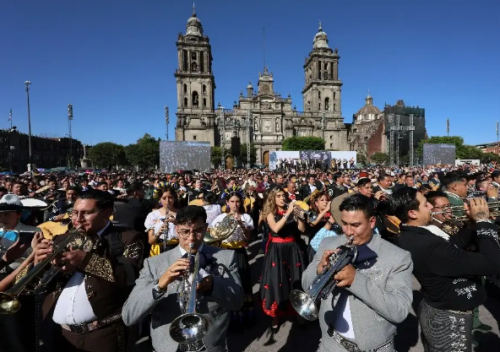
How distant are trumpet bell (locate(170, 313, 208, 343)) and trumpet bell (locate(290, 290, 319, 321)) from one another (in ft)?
1.96

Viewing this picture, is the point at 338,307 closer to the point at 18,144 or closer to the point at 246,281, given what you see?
the point at 246,281

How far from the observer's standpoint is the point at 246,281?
4969 millimetres

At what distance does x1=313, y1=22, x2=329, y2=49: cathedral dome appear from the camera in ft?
257

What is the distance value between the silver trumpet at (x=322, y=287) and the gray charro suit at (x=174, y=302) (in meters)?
0.52

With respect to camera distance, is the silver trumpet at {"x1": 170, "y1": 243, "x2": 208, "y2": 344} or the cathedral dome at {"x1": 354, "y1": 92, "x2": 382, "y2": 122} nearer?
the silver trumpet at {"x1": 170, "y1": 243, "x2": 208, "y2": 344}

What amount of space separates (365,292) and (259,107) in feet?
247

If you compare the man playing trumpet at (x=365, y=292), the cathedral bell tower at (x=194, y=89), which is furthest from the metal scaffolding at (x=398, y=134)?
the man playing trumpet at (x=365, y=292)

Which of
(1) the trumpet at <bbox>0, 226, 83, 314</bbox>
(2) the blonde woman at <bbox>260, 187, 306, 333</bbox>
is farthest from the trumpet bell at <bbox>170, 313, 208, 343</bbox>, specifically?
(2) the blonde woman at <bbox>260, 187, 306, 333</bbox>

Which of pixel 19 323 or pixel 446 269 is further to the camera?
pixel 19 323

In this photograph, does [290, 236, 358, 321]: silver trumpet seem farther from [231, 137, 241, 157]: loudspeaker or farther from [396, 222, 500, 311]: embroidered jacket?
[231, 137, 241, 157]: loudspeaker

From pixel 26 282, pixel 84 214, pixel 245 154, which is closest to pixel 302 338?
pixel 84 214

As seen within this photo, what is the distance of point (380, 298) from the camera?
1.92 metres

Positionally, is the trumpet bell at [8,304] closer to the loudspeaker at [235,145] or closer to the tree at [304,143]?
the loudspeaker at [235,145]

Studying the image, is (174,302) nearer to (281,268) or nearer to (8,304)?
(8,304)
